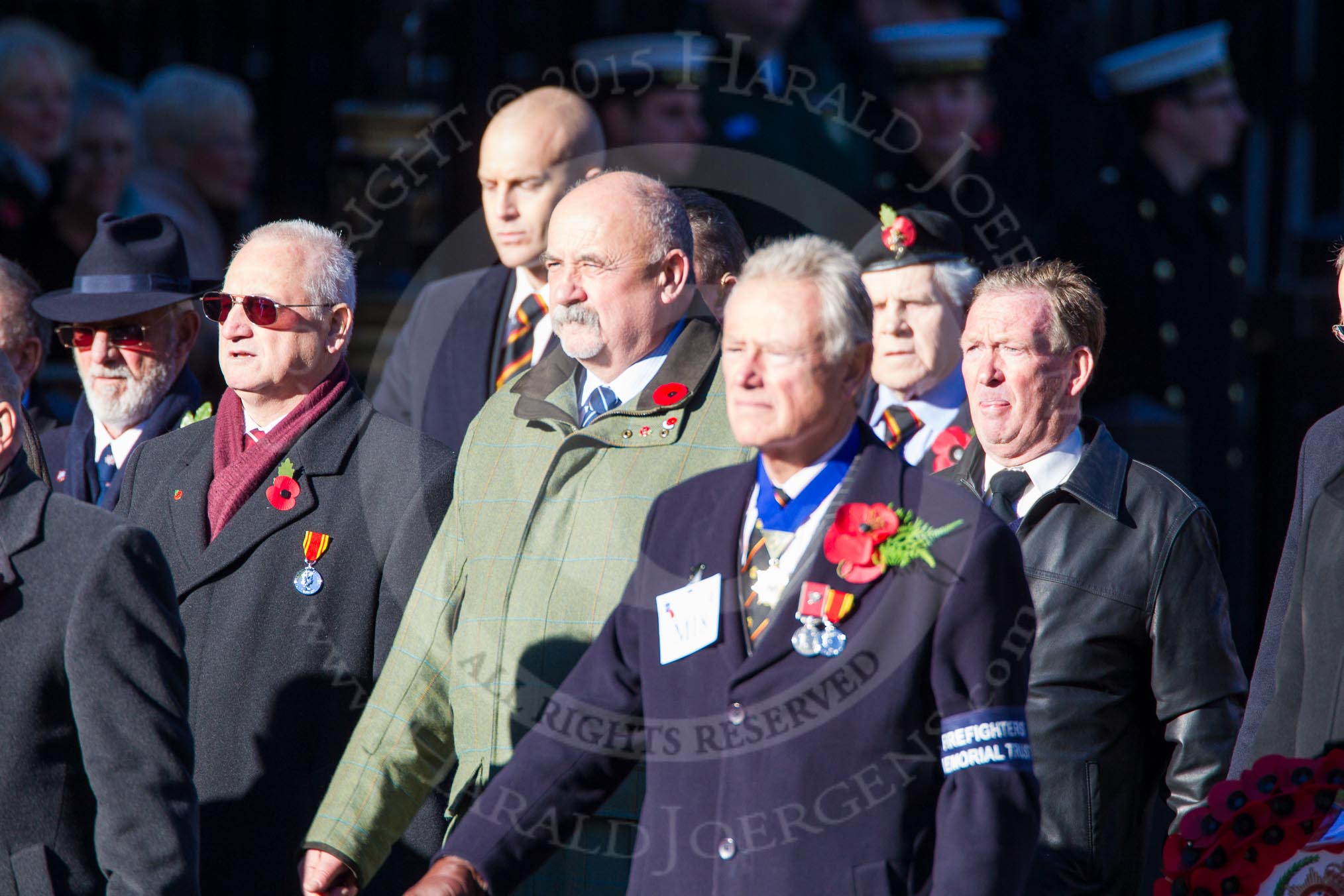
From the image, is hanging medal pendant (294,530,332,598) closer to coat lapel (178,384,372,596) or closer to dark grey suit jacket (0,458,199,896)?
coat lapel (178,384,372,596)

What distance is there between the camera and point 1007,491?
3.75 metres

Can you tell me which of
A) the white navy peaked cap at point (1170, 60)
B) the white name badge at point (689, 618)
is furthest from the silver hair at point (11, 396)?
the white navy peaked cap at point (1170, 60)

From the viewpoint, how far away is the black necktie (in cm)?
373

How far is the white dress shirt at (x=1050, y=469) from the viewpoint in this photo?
3.72 m

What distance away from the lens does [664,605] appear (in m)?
2.79

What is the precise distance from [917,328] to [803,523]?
2071mm

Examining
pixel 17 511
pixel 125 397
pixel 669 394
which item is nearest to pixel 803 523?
pixel 669 394

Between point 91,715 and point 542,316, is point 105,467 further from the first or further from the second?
point 91,715

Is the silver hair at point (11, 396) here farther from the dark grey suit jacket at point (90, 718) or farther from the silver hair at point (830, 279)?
the silver hair at point (830, 279)

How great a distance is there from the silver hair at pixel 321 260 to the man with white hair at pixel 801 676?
1381mm

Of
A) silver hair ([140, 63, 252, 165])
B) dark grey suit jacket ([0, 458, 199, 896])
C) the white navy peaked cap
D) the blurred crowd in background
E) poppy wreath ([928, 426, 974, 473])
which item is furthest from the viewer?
silver hair ([140, 63, 252, 165])

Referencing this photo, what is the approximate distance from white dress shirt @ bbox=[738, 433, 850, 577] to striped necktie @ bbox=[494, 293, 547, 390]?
221cm

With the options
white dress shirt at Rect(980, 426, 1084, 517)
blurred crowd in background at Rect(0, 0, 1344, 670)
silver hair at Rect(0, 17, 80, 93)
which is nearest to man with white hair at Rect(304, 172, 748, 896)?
white dress shirt at Rect(980, 426, 1084, 517)

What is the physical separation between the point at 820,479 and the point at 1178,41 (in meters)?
4.72
